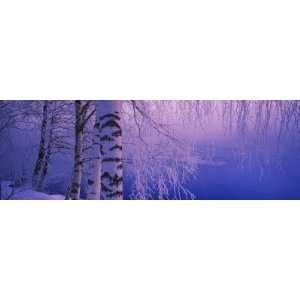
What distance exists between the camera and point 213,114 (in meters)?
4.44

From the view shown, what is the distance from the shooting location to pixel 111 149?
4.49 metres

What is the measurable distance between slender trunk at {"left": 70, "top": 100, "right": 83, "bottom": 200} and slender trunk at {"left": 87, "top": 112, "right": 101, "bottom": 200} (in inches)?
4.0

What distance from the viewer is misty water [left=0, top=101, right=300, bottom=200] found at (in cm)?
439

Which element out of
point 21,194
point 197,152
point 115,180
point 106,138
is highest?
point 106,138

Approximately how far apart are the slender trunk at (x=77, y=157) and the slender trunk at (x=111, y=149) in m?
0.19

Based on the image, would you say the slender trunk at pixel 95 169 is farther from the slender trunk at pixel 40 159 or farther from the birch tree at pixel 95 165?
the slender trunk at pixel 40 159

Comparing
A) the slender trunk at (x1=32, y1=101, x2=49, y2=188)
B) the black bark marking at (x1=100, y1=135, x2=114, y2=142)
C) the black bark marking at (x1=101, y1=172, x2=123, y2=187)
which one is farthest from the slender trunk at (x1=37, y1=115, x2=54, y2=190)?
the black bark marking at (x1=101, y1=172, x2=123, y2=187)

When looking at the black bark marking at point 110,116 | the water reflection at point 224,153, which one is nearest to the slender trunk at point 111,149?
the black bark marking at point 110,116

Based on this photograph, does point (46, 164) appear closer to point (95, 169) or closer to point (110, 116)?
point (95, 169)

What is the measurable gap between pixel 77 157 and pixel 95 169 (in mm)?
202

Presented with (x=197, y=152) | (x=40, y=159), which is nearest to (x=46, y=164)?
(x=40, y=159)
